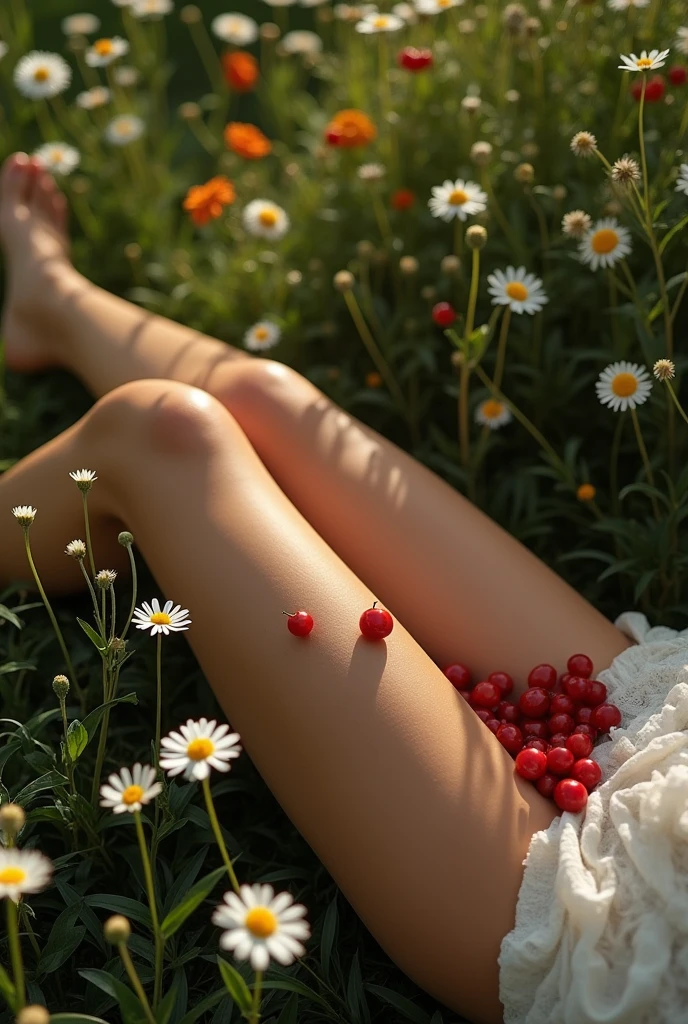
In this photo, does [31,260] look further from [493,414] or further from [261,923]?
[261,923]

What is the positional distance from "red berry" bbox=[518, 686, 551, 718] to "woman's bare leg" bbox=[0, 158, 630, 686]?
0.06 m

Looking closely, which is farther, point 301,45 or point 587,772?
point 301,45

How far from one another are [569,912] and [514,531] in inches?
29.8

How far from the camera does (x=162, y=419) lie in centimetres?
A: 133

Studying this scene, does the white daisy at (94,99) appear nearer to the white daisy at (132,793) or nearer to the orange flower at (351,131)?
the orange flower at (351,131)

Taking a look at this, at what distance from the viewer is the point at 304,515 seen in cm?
143

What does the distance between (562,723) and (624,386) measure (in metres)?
0.50

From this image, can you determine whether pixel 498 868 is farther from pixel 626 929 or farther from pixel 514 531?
pixel 514 531

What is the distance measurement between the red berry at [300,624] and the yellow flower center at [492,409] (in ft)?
2.04

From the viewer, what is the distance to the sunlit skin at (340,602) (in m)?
1.09

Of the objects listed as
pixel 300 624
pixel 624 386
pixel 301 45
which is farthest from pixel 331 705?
pixel 301 45

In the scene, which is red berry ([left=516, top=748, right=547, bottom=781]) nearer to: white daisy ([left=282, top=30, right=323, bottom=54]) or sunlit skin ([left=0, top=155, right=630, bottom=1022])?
sunlit skin ([left=0, top=155, right=630, bottom=1022])

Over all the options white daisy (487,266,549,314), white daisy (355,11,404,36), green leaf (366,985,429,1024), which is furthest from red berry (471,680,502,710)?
white daisy (355,11,404,36)

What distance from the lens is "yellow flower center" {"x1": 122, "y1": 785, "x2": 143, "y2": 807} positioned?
0.90m
